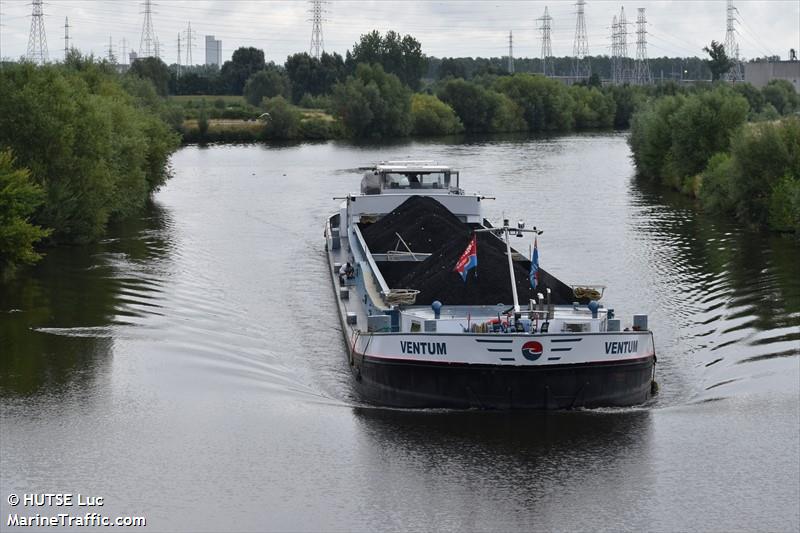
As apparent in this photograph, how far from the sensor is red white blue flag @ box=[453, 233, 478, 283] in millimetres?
21188

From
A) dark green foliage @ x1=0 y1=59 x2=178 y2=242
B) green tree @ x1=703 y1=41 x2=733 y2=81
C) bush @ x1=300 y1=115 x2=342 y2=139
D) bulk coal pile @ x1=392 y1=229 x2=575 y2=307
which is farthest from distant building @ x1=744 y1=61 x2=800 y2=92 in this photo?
bulk coal pile @ x1=392 y1=229 x2=575 y2=307

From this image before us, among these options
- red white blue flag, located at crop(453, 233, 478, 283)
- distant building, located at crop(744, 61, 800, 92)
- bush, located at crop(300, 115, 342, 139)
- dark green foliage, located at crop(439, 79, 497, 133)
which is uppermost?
distant building, located at crop(744, 61, 800, 92)

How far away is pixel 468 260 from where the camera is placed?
2130cm

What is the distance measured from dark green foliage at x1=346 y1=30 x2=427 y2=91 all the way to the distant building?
35416 mm

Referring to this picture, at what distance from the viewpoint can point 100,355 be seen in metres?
24.8

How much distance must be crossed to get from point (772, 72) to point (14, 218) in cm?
11165

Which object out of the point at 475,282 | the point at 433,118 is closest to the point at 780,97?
the point at 433,118

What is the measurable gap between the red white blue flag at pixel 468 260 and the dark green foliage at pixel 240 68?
397ft

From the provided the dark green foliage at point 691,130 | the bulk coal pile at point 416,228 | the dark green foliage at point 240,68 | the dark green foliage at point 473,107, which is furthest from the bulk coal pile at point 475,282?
the dark green foliage at point 240,68

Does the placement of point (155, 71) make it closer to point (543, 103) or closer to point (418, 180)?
point (543, 103)

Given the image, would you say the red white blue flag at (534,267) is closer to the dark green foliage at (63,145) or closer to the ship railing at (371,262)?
the ship railing at (371,262)

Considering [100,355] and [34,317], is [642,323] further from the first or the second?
[34,317]

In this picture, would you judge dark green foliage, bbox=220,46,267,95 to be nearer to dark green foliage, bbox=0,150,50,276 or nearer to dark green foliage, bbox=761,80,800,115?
dark green foliage, bbox=761,80,800,115

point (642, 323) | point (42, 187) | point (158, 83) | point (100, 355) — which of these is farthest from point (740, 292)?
point (158, 83)
